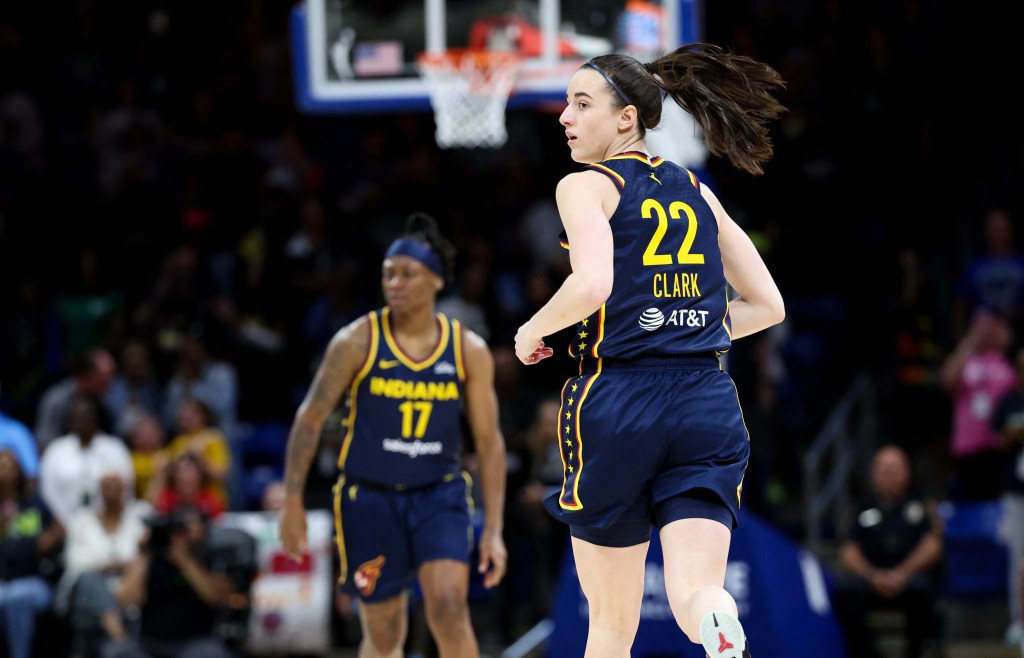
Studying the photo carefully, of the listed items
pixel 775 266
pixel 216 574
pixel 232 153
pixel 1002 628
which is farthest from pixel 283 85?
pixel 1002 628

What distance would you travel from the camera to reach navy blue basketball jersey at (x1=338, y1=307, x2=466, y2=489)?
6980 mm

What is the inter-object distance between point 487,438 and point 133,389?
730 centimetres

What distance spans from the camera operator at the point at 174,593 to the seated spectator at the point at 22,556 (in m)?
0.70

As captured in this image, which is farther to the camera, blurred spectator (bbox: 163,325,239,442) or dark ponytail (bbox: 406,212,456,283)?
blurred spectator (bbox: 163,325,239,442)

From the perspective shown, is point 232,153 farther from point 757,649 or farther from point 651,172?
point 651,172

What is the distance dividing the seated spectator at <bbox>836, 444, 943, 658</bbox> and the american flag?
4.60 m

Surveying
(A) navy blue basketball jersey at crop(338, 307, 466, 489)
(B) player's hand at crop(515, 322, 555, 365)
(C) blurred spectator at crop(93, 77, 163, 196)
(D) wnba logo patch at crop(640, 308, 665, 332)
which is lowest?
(A) navy blue basketball jersey at crop(338, 307, 466, 489)

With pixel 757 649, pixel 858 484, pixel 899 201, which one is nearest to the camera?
pixel 757 649

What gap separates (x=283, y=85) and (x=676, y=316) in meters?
12.7

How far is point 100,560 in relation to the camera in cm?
1138

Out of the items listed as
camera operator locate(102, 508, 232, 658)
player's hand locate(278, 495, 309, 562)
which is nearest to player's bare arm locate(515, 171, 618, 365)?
player's hand locate(278, 495, 309, 562)

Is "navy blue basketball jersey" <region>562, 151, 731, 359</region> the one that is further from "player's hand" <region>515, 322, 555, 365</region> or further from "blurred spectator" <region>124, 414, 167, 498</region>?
"blurred spectator" <region>124, 414, 167, 498</region>

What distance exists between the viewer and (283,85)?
55.6ft

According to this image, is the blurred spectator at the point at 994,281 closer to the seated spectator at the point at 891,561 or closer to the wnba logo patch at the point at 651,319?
the seated spectator at the point at 891,561
